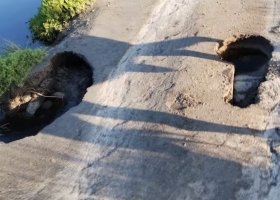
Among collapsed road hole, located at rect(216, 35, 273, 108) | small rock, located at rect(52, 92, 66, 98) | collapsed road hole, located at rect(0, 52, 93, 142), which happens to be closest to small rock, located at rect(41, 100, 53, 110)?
collapsed road hole, located at rect(0, 52, 93, 142)

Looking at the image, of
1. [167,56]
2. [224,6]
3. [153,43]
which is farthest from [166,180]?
[224,6]

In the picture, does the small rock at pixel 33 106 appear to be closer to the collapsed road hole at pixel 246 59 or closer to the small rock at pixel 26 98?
the small rock at pixel 26 98

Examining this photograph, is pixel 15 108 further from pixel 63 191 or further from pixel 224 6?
pixel 224 6

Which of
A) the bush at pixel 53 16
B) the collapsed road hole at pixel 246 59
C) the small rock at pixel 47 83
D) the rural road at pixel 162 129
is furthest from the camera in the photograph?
the bush at pixel 53 16

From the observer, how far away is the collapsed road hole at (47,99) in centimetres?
1026

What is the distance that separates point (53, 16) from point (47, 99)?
2.78m

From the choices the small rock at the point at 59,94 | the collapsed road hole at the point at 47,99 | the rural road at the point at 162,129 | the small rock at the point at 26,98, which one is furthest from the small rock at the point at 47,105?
the rural road at the point at 162,129

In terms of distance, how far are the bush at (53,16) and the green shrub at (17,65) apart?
141 cm

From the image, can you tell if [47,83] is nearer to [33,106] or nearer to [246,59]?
[33,106]

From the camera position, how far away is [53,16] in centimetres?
1247

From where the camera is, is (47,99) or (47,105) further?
(47,99)

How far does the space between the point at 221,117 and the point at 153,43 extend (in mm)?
3033

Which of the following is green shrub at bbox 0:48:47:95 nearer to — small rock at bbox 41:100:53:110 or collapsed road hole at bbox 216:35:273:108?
small rock at bbox 41:100:53:110

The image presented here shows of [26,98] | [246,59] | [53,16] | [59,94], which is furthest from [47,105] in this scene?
[246,59]
